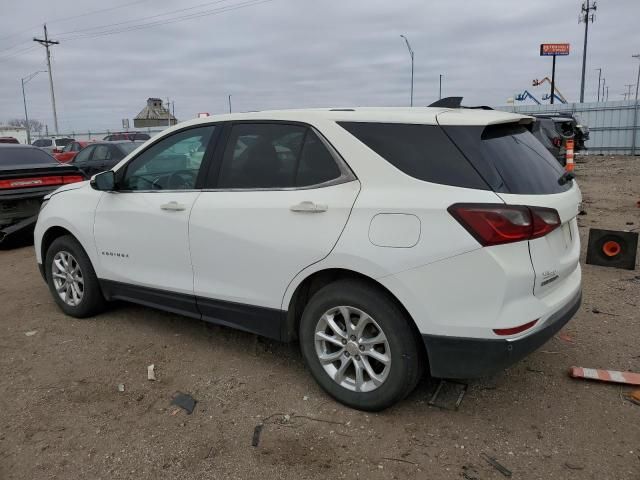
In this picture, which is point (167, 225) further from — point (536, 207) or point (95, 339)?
point (536, 207)

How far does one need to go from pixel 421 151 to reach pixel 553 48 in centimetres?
5776

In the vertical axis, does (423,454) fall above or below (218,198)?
below

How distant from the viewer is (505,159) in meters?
2.91

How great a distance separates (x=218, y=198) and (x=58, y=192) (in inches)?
86.7

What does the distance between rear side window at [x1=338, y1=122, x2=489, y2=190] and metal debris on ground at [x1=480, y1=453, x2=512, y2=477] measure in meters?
1.39

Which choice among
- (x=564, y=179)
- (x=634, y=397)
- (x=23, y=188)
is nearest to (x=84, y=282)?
(x=564, y=179)

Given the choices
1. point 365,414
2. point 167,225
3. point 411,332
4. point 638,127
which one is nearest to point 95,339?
point 167,225

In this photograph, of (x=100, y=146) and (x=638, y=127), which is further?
(x=638, y=127)

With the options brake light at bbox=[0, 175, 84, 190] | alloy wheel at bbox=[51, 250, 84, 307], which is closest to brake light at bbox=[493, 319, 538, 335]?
alloy wheel at bbox=[51, 250, 84, 307]

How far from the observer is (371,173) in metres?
3.04

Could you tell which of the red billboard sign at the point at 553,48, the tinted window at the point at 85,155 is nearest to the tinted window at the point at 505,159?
the tinted window at the point at 85,155

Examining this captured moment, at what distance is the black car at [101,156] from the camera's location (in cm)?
1349

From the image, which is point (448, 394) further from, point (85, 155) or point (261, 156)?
point (85, 155)

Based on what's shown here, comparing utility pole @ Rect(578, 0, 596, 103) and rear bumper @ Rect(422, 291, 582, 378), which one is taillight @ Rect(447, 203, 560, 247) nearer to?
rear bumper @ Rect(422, 291, 582, 378)
